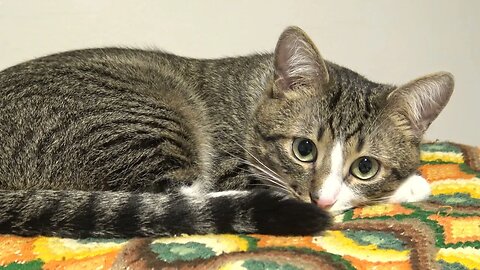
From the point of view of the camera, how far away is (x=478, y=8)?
3.26 m

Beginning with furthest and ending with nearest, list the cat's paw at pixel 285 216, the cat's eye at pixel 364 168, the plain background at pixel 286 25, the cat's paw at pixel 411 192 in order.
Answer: the plain background at pixel 286 25, the cat's paw at pixel 411 192, the cat's eye at pixel 364 168, the cat's paw at pixel 285 216

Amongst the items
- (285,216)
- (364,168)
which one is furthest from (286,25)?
(285,216)

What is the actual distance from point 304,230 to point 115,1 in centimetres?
160

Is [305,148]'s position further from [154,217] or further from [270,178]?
[154,217]

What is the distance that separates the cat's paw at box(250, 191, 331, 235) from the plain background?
1256mm

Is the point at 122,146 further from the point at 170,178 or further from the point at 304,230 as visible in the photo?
the point at 304,230

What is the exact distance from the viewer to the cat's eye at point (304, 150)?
1.77m

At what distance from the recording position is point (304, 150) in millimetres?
1781

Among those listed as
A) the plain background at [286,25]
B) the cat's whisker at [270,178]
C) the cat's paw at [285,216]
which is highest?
the plain background at [286,25]

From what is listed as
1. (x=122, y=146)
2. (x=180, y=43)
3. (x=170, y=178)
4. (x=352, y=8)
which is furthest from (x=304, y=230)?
(x=352, y=8)

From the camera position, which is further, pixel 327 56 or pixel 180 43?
pixel 327 56

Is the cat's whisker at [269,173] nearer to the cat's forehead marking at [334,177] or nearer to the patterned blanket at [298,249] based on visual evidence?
the cat's forehead marking at [334,177]

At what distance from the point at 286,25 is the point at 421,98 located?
4.11 ft

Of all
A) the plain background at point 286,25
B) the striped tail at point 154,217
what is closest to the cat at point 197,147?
the striped tail at point 154,217
